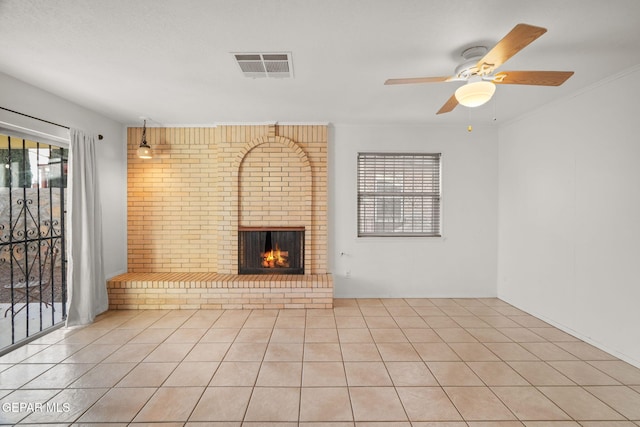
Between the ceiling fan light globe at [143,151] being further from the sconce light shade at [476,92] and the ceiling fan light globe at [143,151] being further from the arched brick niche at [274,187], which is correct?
the sconce light shade at [476,92]

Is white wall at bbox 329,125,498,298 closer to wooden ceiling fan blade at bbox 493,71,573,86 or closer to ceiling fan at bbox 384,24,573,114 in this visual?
ceiling fan at bbox 384,24,573,114

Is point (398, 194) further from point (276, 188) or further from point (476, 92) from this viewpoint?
point (476, 92)

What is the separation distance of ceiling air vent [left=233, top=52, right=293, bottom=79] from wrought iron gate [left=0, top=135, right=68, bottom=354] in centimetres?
247

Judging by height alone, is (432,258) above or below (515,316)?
above

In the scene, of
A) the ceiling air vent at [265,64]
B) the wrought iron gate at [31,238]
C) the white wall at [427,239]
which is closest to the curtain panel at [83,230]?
the wrought iron gate at [31,238]

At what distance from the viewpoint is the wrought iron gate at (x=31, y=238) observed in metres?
2.88

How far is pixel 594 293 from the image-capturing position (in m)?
2.99

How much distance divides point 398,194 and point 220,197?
272 cm

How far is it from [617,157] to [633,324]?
60.5 inches

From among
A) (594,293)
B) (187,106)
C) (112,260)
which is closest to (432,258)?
(594,293)

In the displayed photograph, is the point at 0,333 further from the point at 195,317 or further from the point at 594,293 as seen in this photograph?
the point at 594,293

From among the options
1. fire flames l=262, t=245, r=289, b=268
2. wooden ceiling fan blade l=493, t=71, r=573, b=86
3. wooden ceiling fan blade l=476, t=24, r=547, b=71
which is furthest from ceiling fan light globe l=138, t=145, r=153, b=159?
wooden ceiling fan blade l=493, t=71, r=573, b=86

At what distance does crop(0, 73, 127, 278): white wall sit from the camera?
325 centimetres

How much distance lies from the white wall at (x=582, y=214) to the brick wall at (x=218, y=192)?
2.72 meters
